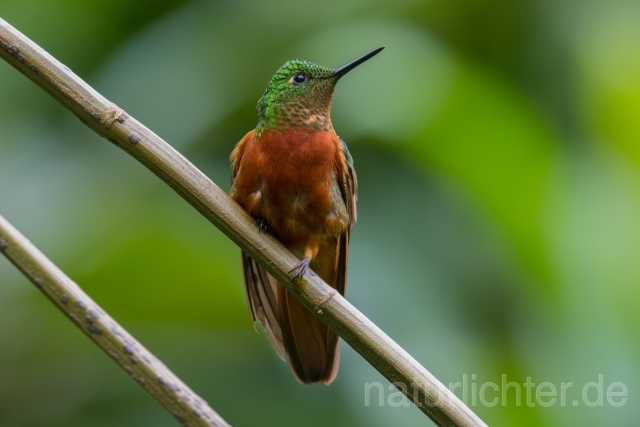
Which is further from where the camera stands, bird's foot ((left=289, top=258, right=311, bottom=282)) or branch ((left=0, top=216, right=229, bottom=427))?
bird's foot ((left=289, top=258, right=311, bottom=282))

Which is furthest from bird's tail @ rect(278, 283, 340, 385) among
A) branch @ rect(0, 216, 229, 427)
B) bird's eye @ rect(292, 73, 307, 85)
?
branch @ rect(0, 216, 229, 427)

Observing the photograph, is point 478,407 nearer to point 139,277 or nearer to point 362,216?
point 362,216

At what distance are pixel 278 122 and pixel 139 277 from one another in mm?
659

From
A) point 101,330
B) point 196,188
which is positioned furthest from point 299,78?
point 101,330

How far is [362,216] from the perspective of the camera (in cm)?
264

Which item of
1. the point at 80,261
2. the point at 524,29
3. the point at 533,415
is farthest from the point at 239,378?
the point at 524,29

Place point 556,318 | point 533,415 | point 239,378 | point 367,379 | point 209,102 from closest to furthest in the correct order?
point 533,415, point 556,318, point 367,379, point 239,378, point 209,102

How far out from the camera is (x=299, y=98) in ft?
7.54

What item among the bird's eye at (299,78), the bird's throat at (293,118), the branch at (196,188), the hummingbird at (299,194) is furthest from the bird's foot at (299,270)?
the bird's eye at (299,78)

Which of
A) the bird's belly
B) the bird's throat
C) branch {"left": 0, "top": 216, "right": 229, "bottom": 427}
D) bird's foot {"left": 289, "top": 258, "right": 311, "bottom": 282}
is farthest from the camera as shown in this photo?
the bird's throat

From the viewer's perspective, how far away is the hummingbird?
215 cm

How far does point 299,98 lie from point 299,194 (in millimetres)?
321

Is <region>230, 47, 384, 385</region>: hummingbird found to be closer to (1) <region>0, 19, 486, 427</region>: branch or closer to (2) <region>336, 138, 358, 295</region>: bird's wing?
(2) <region>336, 138, 358, 295</region>: bird's wing

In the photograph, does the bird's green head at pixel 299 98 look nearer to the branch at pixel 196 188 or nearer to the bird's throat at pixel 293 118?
the bird's throat at pixel 293 118
